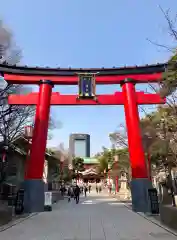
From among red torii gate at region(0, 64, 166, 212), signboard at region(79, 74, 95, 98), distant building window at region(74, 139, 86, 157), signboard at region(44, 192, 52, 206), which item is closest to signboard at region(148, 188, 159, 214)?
red torii gate at region(0, 64, 166, 212)

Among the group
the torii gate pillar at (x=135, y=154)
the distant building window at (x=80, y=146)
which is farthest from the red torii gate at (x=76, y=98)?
the distant building window at (x=80, y=146)

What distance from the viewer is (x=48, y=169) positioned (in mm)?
32844

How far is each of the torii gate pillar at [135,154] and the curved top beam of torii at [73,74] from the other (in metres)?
0.78

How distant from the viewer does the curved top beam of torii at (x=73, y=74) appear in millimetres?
→ 17688

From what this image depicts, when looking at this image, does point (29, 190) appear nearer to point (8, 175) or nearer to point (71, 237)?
point (71, 237)

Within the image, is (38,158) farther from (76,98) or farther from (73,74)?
(73,74)

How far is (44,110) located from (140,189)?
26.6 feet

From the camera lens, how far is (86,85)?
59.0 ft

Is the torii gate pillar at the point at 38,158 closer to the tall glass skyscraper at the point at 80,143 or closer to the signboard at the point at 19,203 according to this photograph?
the signboard at the point at 19,203

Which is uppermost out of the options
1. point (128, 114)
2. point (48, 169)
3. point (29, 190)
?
point (128, 114)

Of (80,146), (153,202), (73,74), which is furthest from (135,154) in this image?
(80,146)

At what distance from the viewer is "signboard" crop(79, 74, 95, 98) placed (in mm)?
17823

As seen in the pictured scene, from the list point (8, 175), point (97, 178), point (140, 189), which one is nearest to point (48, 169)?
point (8, 175)

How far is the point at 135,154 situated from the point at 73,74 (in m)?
7.35
